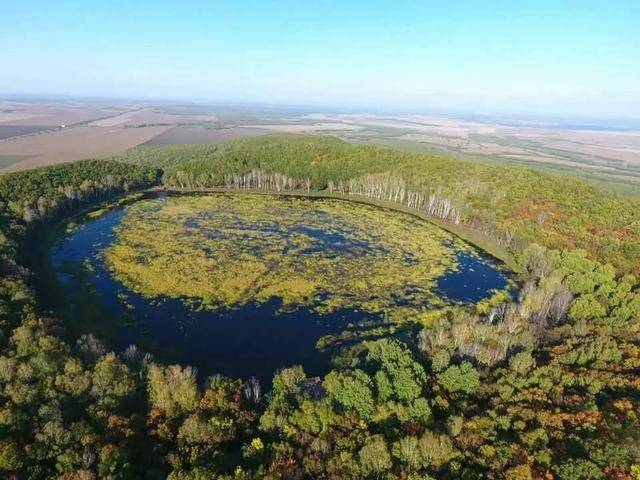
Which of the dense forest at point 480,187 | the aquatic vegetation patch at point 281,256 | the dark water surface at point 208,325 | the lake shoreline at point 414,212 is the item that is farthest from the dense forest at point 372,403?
the lake shoreline at point 414,212

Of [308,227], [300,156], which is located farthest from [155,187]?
[308,227]

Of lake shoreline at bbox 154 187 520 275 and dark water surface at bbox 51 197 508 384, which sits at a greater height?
lake shoreline at bbox 154 187 520 275

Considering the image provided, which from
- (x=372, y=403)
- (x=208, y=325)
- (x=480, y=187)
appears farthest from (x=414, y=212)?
(x=372, y=403)

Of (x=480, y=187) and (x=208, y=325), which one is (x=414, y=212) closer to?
(x=480, y=187)

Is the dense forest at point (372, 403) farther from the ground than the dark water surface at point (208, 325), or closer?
farther from the ground

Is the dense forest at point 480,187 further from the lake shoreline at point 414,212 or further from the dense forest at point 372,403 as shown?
the dense forest at point 372,403

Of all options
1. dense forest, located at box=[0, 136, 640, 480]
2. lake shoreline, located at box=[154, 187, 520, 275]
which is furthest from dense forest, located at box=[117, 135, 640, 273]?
dense forest, located at box=[0, 136, 640, 480]

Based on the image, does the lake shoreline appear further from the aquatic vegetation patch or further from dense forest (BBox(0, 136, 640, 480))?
dense forest (BBox(0, 136, 640, 480))
